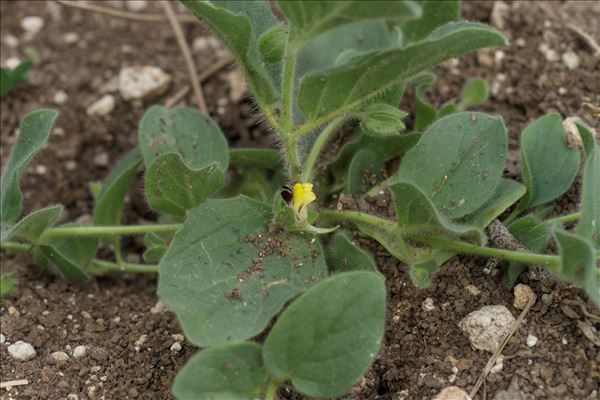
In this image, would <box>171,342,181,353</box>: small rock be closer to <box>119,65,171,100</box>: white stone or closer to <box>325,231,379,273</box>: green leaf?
<box>325,231,379,273</box>: green leaf

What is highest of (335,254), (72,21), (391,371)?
(72,21)

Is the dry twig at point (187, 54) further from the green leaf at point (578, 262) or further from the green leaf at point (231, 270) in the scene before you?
the green leaf at point (578, 262)

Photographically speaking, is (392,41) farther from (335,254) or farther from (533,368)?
(533,368)

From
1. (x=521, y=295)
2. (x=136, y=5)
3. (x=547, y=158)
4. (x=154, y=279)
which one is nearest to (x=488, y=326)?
(x=521, y=295)

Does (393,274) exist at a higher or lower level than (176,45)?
lower

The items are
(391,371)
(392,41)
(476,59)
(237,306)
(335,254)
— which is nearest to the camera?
(237,306)

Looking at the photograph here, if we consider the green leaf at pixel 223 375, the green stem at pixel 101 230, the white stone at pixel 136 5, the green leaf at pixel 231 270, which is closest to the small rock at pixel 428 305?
the green leaf at pixel 231 270

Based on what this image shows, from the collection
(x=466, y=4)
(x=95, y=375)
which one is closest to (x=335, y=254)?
(x=95, y=375)

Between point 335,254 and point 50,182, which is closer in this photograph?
point 335,254

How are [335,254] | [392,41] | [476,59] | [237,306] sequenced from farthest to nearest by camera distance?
[476,59]
[392,41]
[335,254]
[237,306]
